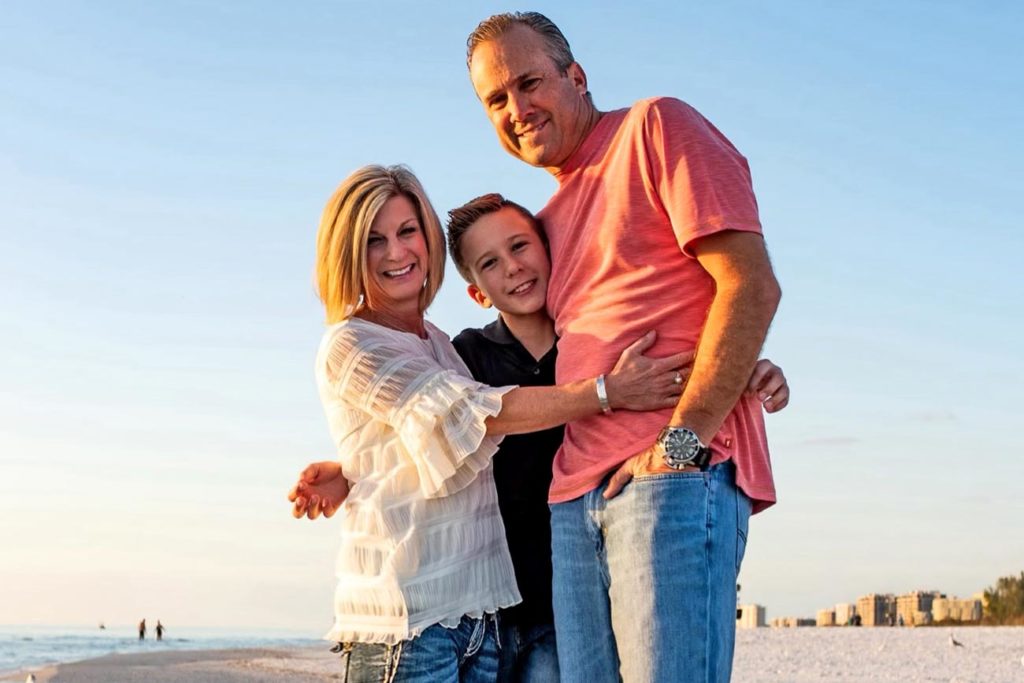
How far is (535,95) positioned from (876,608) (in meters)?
58.7

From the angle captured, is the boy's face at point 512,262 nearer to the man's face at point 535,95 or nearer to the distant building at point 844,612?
the man's face at point 535,95

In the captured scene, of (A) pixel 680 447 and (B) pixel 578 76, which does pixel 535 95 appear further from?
(A) pixel 680 447

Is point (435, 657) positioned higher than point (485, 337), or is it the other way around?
point (485, 337)

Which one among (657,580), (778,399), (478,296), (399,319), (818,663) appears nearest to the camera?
(657,580)

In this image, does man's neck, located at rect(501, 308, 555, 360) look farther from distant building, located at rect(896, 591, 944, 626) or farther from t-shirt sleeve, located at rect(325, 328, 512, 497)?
distant building, located at rect(896, 591, 944, 626)

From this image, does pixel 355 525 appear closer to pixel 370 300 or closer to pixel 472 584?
pixel 472 584

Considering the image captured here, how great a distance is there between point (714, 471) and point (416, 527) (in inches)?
40.2

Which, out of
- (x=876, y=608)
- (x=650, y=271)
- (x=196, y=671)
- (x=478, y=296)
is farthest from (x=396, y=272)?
(x=876, y=608)

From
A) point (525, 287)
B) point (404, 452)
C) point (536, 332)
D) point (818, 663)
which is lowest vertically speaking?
point (818, 663)

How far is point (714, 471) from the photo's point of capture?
10.7 feet

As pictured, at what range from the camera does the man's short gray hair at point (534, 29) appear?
12.8ft

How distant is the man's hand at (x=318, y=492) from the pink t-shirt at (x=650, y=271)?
93cm

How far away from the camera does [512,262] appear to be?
3.95 metres

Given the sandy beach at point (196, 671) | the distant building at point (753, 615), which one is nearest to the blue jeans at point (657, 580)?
the sandy beach at point (196, 671)
